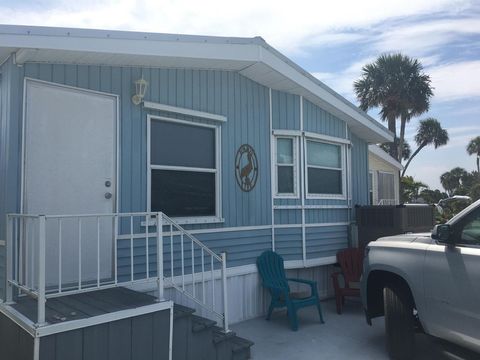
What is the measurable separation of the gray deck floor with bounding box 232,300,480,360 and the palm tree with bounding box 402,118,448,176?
25191mm

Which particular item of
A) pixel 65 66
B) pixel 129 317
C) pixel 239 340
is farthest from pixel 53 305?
pixel 65 66

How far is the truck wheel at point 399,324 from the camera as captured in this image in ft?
14.9

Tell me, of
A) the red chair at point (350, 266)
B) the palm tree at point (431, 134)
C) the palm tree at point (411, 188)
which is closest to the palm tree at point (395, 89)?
the palm tree at point (411, 188)

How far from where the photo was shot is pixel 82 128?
4797 millimetres

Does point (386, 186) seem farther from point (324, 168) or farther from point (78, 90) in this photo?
point (78, 90)

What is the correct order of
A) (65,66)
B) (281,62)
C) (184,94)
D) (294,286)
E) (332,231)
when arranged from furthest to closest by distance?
(332,231) < (294,286) < (281,62) < (184,94) < (65,66)

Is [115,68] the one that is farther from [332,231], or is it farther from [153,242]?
[332,231]

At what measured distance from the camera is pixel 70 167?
467 centimetres

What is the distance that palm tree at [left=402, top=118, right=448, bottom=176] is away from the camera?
96.3 ft

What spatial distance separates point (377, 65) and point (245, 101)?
702 inches

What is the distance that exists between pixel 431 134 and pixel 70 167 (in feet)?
94.4

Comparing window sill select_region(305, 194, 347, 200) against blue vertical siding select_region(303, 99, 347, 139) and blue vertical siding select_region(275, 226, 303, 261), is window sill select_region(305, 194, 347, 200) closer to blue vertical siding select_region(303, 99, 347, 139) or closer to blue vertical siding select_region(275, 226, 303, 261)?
blue vertical siding select_region(275, 226, 303, 261)

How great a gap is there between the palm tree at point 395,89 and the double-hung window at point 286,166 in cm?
1598

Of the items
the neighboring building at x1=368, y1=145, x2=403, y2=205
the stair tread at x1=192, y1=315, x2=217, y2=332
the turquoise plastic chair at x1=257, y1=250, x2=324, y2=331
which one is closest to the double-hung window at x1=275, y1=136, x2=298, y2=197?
the turquoise plastic chair at x1=257, y1=250, x2=324, y2=331
